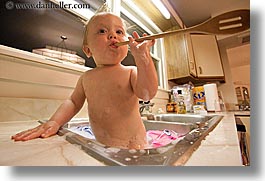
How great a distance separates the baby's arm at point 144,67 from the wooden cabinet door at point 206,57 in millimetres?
1400

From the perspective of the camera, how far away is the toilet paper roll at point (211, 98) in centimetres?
115

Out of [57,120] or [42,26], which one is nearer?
[57,120]

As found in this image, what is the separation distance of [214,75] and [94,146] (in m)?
1.73

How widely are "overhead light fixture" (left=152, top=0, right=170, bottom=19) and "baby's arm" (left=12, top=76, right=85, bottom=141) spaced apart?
1083mm

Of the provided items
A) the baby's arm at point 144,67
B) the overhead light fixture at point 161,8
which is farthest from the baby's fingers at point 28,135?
the overhead light fixture at point 161,8

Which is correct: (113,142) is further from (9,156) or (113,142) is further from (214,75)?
(214,75)

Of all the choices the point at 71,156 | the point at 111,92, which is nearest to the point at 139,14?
the point at 111,92

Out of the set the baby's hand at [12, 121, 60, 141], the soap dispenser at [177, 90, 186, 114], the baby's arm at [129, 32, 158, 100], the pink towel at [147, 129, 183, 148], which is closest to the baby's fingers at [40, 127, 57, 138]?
the baby's hand at [12, 121, 60, 141]

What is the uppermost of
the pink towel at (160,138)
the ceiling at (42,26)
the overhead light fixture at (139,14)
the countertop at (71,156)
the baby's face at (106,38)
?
the overhead light fixture at (139,14)

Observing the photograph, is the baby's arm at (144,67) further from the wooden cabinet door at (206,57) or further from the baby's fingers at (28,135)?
the wooden cabinet door at (206,57)

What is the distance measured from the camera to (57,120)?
39 cm

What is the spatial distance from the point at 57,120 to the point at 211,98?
1.18 meters

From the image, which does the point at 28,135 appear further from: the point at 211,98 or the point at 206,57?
the point at 206,57

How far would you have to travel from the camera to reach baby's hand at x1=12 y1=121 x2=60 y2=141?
0.29m
